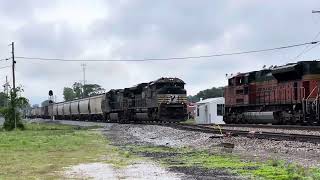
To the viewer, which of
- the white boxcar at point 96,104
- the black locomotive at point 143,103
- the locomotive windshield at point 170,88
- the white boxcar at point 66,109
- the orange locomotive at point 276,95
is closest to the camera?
the orange locomotive at point 276,95

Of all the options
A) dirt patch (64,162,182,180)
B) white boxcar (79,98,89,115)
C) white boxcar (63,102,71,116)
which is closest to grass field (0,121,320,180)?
dirt patch (64,162,182,180)

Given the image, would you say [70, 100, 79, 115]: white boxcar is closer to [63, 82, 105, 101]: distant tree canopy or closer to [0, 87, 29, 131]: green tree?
[0, 87, 29, 131]: green tree

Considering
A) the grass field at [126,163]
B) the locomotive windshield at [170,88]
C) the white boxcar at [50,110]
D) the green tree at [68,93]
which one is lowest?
the grass field at [126,163]

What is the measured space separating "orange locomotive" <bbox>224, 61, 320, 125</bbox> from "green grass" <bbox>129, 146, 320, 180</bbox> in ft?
47.6

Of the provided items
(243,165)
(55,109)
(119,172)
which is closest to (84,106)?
(55,109)

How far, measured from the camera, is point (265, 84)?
3606 cm

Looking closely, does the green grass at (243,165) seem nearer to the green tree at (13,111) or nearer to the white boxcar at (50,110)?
the green tree at (13,111)

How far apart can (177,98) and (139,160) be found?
29.3 metres

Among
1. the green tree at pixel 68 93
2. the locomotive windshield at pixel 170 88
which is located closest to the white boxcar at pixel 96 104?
the locomotive windshield at pixel 170 88

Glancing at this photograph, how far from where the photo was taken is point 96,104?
213ft

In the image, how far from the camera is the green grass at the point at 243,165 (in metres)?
10.9

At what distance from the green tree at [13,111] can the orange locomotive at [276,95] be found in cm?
1905

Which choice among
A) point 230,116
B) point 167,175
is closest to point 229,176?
point 167,175

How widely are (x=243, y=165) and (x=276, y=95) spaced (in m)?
21.9
